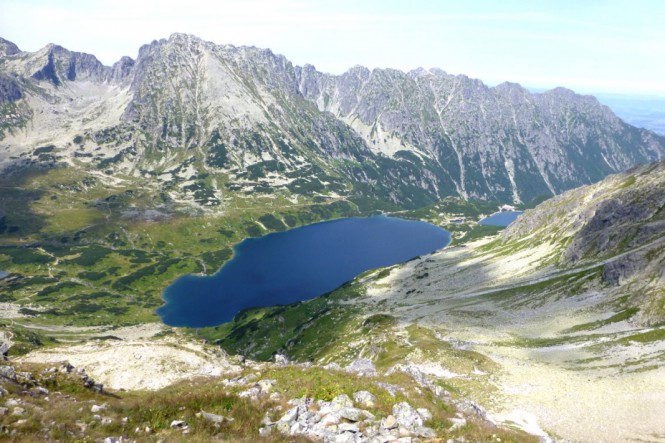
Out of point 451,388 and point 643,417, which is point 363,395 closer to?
point 451,388

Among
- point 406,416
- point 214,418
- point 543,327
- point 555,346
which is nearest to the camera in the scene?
point 214,418

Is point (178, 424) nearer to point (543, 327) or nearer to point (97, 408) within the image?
point (97, 408)

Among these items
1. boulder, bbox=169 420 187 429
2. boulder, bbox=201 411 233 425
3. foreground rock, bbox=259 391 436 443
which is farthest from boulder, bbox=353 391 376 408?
boulder, bbox=169 420 187 429

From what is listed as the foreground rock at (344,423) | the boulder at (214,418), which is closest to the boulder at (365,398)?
the foreground rock at (344,423)

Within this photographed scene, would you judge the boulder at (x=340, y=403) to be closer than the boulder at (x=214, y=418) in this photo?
No

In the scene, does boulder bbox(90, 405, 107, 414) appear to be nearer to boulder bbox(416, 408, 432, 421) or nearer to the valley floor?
boulder bbox(416, 408, 432, 421)

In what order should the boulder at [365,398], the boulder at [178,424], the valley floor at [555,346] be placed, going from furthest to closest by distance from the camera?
1. the valley floor at [555,346]
2. the boulder at [365,398]
3. the boulder at [178,424]

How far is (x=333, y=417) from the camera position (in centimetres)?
2634

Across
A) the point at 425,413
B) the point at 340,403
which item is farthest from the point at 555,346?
the point at 340,403

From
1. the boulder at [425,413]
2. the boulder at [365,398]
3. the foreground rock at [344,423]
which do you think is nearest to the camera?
the foreground rock at [344,423]

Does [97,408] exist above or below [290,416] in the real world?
above

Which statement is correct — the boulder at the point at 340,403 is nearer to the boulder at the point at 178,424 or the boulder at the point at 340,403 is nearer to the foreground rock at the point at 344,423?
the foreground rock at the point at 344,423

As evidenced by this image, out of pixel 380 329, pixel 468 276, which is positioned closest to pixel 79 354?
pixel 380 329

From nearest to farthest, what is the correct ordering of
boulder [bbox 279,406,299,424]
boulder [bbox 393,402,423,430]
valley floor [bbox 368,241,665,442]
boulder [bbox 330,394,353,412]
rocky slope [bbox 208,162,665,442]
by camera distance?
boulder [bbox 279,406,299,424] → boulder [bbox 393,402,423,430] → boulder [bbox 330,394,353,412] → valley floor [bbox 368,241,665,442] → rocky slope [bbox 208,162,665,442]
